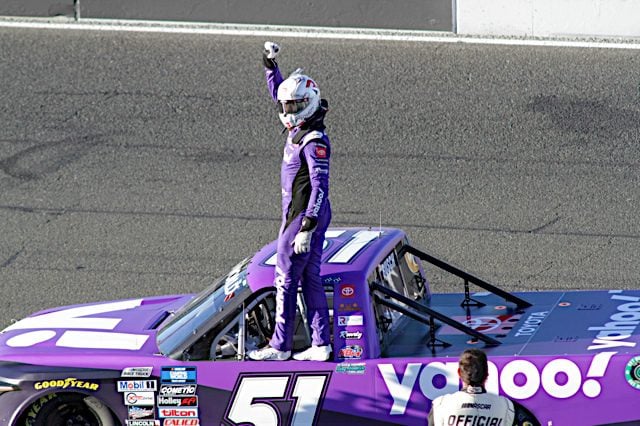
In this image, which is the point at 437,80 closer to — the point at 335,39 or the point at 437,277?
the point at 335,39

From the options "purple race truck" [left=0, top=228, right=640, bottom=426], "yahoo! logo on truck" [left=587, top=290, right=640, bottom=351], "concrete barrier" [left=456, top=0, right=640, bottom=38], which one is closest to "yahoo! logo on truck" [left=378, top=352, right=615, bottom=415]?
"purple race truck" [left=0, top=228, right=640, bottom=426]

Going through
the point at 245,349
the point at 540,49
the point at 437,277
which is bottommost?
the point at 437,277

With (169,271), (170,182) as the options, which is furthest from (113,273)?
(170,182)

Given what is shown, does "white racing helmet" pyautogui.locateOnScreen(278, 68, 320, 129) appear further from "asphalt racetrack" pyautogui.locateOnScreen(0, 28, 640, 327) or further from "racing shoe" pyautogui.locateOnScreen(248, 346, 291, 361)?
"asphalt racetrack" pyautogui.locateOnScreen(0, 28, 640, 327)

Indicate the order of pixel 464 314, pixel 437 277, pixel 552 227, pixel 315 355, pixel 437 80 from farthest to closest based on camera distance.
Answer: pixel 437 80
pixel 552 227
pixel 437 277
pixel 464 314
pixel 315 355

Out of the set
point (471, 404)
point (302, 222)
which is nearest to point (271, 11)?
point (302, 222)

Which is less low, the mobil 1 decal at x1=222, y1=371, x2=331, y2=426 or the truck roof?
the truck roof

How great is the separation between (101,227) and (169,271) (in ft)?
3.62

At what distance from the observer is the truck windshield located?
691 cm

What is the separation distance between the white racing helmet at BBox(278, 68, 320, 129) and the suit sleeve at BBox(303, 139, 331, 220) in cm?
Answer: 22

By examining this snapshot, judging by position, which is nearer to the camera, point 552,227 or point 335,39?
point 552,227

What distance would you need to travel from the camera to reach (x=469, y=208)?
11.1 metres

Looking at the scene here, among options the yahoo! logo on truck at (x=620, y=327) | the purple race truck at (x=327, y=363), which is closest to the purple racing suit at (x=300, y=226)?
the purple race truck at (x=327, y=363)

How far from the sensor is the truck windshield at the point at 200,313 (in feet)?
22.7
